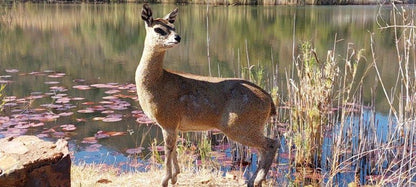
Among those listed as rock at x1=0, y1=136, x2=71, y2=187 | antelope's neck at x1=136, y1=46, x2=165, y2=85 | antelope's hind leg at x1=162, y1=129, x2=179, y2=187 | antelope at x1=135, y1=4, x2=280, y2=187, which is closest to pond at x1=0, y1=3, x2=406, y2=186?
antelope at x1=135, y1=4, x2=280, y2=187

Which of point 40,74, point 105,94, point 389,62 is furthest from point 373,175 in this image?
point 40,74

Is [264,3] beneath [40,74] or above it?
above

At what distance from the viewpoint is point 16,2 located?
2205cm

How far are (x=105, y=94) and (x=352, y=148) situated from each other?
4.54 metres

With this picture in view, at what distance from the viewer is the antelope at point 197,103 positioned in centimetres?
329

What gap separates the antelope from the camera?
10.8 feet

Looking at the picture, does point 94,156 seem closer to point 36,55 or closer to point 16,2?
point 36,55

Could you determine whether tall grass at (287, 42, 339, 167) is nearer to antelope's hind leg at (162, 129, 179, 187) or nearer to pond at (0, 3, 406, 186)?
pond at (0, 3, 406, 186)

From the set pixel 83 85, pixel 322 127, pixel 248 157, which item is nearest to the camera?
pixel 322 127

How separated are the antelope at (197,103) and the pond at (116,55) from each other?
43.9 inches

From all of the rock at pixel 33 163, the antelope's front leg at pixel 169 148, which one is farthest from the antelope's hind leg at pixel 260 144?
the rock at pixel 33 163

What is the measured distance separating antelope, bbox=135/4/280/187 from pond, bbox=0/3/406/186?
111 cm

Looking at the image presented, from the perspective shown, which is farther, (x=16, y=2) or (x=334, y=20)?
(x=16, y=2)

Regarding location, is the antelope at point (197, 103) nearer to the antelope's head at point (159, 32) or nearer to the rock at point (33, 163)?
the antelope's head at point (159, 32)
